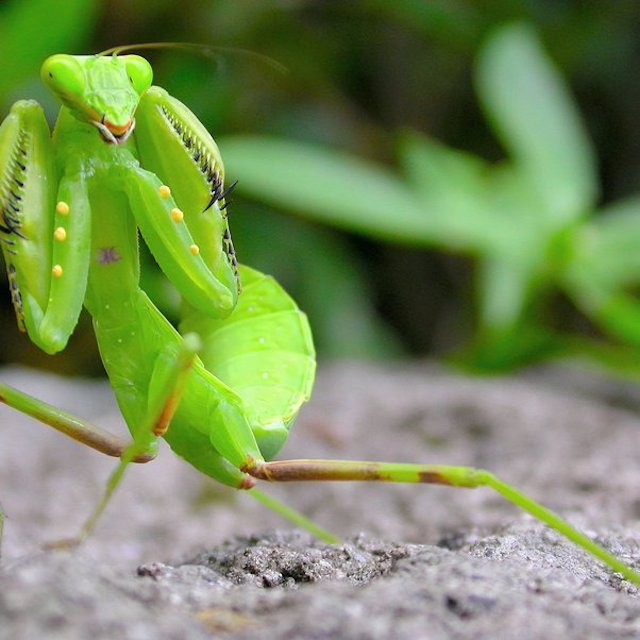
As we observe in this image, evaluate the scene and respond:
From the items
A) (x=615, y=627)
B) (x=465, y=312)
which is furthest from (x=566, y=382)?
(x=615, y=627)

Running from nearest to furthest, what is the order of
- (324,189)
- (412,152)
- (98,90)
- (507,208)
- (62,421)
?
1. (98,90)
2. (62,421)
3. (324,189)
4. (507,208)
5. (412,152)

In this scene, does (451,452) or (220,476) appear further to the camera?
(451,452)

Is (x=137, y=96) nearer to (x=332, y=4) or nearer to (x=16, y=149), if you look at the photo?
(x=16, y=149)

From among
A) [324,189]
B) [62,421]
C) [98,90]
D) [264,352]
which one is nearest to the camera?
[98,90]

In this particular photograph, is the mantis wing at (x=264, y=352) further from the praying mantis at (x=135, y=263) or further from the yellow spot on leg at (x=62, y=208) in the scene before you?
the yellow spot on leg at (x=62, y=208)

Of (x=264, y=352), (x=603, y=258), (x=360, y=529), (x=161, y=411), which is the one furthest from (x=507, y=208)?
(x=161, y=411)

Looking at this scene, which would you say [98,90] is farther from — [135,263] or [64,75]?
[135,263]

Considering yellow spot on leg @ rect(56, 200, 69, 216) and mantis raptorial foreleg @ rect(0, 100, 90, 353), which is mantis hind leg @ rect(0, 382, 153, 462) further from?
yellow spot on leg @ rect(56, 200, 69, 216)

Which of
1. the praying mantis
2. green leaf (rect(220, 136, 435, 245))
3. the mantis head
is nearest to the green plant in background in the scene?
green leaf (rect(220, 136, 435, 245))
